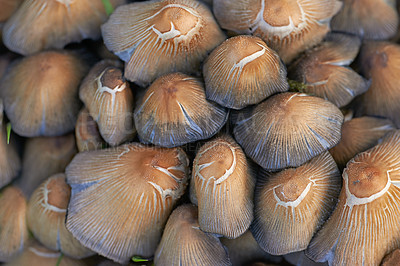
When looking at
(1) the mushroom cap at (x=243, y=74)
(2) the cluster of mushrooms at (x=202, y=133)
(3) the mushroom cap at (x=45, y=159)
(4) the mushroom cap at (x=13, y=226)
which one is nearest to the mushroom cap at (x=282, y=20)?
(2) the cluster of mushrooms at (x=202, y=133)

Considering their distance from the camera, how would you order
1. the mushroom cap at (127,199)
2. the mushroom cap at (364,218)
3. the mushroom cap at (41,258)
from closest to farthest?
the mushroom cap at (364,218), the mushroom cap at (127,199), the mushroom cap at (41,258)

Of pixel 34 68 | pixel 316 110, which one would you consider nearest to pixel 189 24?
pixel 316 110

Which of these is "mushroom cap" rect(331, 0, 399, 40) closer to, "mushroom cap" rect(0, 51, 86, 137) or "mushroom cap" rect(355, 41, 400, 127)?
"mushroom cap" rect(355, 41, 400, 127)

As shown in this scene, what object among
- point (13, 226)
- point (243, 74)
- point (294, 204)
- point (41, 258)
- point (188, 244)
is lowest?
point (41, 258)

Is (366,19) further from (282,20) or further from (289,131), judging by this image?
(289,131)

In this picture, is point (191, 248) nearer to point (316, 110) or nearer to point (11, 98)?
point (316, 110)

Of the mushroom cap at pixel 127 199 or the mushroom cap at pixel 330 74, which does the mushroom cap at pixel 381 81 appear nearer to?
the mushroom cap at pixel 330 74

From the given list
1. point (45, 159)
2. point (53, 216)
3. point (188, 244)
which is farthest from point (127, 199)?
point (45, 159)
